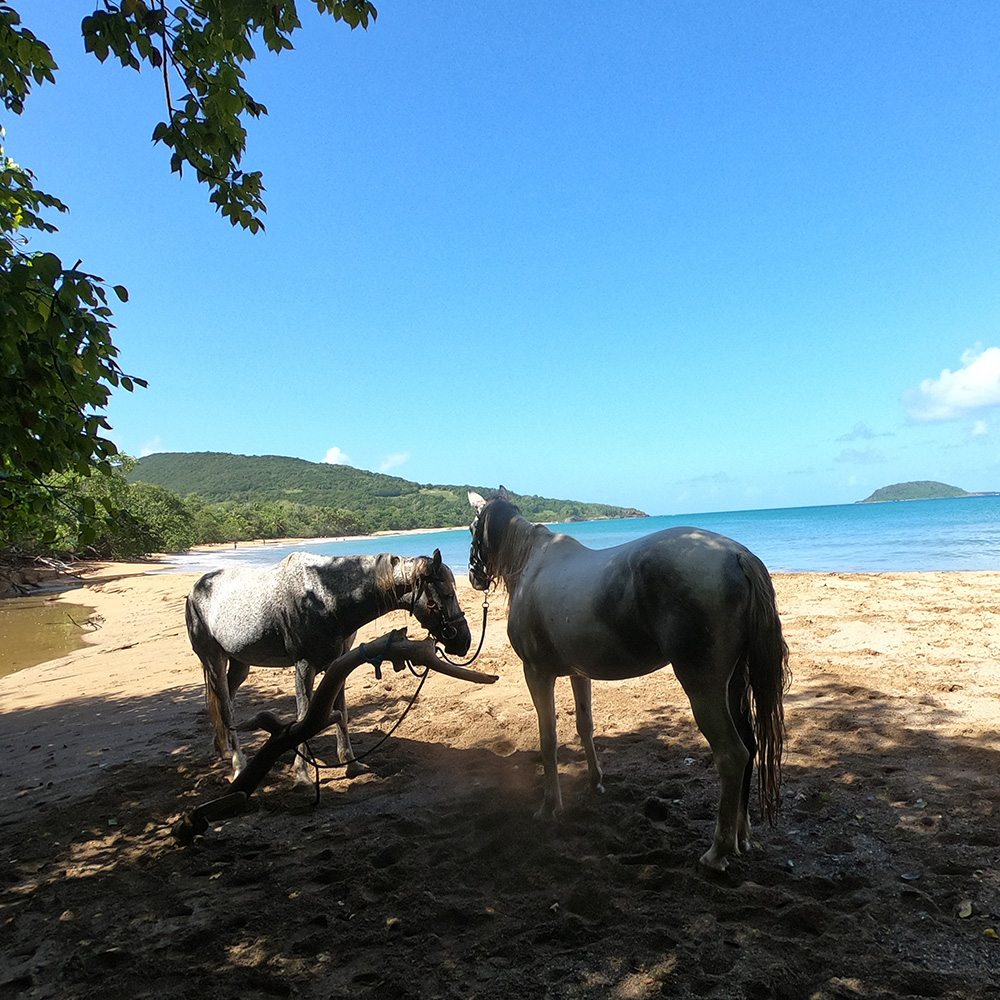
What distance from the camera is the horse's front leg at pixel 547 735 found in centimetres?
387

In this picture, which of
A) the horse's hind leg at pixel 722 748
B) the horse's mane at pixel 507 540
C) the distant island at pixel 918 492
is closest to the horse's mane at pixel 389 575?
the horse's mane at pixel 507 540

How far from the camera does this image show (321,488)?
402 feet

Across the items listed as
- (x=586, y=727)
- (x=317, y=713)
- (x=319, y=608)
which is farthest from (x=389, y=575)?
(x=586, y=727)

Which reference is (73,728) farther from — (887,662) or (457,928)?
(887,662)

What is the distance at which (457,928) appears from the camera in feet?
9.11

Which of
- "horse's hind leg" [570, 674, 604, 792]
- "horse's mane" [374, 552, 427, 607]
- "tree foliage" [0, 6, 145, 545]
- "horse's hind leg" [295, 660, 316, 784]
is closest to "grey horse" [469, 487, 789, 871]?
"horse's hind leg" [570, 674, 604, 792]

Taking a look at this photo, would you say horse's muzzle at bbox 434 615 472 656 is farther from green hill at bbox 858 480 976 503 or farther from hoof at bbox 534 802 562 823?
green hill at bbox 858 480 976 503

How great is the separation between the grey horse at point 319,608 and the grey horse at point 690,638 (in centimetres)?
76

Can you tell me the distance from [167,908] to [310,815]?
3.74 ft

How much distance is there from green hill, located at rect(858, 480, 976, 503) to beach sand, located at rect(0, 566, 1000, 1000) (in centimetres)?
18782

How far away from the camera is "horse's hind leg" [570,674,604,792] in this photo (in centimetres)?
421

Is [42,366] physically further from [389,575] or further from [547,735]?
[547,735]

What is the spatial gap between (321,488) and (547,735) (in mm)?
124737

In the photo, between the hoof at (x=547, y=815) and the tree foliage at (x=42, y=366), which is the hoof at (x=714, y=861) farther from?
the tree foliage at (x=42, y=366)
